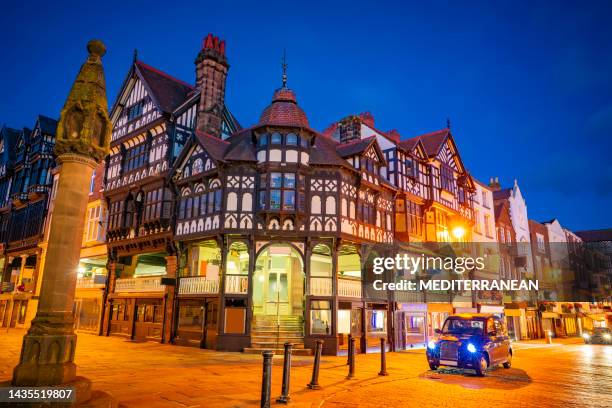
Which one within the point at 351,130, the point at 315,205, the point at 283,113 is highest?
the point at 351,130

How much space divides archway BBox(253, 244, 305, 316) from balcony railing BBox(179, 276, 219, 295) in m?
3.12

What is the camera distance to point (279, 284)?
2430 centimetres

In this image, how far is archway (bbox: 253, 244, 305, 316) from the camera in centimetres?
2344

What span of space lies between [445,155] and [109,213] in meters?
25.7

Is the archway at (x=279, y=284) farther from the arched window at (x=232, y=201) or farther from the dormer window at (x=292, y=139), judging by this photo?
the dormer window at (x=292, y=139)

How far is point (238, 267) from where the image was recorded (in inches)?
1002

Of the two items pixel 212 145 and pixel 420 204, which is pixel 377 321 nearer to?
pixel 420 204

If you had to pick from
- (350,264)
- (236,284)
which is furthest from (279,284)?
(350,264)

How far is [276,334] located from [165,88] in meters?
19.0

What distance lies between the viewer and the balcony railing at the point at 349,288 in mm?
21500

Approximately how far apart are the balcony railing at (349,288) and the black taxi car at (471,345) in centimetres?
707

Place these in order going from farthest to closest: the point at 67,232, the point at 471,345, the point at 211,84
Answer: the point at 211,84 → the point at 471,345 → the point at 67,232

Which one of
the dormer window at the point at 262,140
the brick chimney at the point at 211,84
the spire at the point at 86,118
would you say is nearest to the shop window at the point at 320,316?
the dormer window at the point at 262,140

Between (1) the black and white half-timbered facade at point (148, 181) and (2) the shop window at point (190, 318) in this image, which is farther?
(1) the black and white half-timbered facade at point (148, 181)
